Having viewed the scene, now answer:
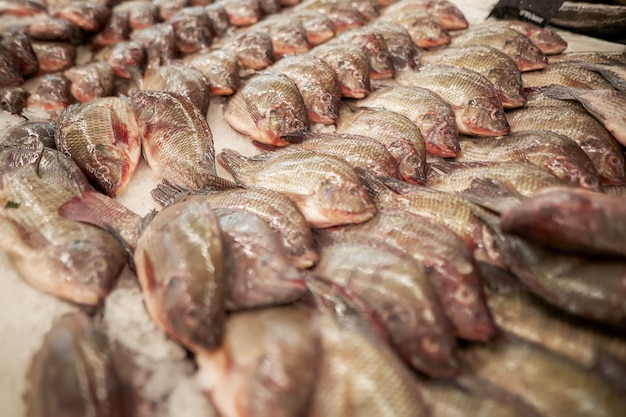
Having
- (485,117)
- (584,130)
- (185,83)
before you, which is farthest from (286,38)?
(584,130)

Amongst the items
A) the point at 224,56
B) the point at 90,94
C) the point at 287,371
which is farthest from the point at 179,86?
the point at 287,371

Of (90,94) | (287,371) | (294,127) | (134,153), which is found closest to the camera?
(287,371)

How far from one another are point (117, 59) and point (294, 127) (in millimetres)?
1810

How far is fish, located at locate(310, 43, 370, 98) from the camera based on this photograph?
129 inches

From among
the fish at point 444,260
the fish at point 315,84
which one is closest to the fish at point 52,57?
the fish at point 315,84

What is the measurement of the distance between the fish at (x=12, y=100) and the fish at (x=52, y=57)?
50 centimetres

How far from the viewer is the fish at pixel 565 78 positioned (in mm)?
3238

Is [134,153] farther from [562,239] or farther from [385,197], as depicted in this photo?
[562,239]

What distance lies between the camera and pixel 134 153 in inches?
106

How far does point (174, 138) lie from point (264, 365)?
1.77 meters

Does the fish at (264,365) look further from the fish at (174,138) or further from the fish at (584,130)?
the fish at (584,130)

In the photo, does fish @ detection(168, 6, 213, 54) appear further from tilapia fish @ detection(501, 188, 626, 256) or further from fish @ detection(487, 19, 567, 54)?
tilapia fish @ detection(501, 188, 626, 256)

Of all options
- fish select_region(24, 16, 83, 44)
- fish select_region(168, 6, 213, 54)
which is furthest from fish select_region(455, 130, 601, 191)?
fish select_region(24, 16, 83, 44)

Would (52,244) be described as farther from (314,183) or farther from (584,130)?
(584,130)
